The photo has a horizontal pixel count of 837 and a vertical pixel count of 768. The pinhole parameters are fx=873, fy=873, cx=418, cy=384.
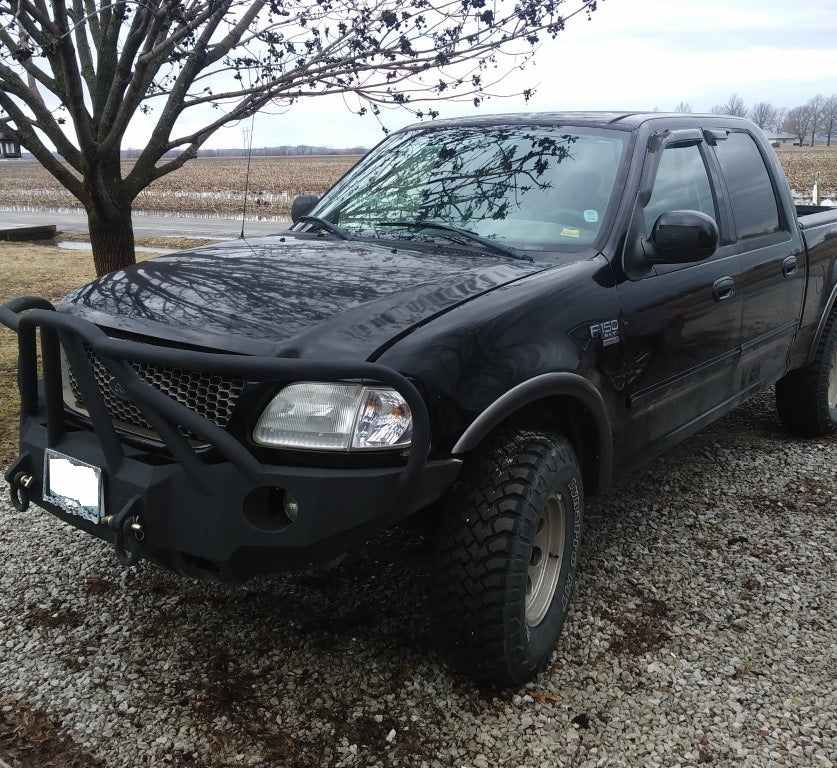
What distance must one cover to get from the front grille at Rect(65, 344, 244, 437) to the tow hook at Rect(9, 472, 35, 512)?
38 cm

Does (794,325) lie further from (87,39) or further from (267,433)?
(87,39)

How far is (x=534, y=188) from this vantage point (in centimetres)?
349

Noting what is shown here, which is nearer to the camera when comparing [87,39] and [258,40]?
[258,40]

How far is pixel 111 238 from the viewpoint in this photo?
6262 millimetres

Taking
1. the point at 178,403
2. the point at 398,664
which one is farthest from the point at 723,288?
the point at 178,403

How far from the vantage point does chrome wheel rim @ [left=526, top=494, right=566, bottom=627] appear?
290 centimetres

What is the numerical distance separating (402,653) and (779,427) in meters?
3.53

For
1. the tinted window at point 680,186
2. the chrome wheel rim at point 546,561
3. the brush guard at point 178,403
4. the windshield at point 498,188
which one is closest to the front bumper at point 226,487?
the brush guard at point 178,403

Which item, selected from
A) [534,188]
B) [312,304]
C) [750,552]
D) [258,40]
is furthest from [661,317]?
[258,40]

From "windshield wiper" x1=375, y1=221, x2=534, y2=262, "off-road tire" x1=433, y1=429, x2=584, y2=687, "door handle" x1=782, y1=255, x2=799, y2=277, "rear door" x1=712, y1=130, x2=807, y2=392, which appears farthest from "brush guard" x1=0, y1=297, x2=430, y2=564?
"door handle" x1=782, y1=255, x2=799, y2=277

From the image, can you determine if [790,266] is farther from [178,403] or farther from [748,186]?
[178,403]

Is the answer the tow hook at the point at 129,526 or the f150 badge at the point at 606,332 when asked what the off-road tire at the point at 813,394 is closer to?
the f150 badge at the point at 606,332

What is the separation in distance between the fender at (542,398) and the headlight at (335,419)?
212mm

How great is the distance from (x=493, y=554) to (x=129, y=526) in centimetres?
104
